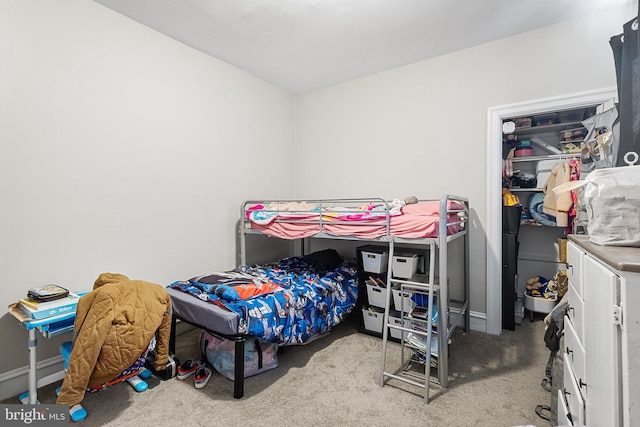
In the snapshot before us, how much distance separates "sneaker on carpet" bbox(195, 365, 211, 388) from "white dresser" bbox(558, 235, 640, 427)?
75.2 inches

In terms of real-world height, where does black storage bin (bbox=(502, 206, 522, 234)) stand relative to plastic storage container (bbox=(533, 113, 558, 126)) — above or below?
below

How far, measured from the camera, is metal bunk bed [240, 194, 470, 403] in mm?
1944

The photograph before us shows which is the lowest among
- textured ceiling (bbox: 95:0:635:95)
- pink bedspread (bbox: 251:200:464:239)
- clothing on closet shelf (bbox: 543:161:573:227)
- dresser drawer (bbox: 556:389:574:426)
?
dresser drawer (bbox: 556:389:574:426)

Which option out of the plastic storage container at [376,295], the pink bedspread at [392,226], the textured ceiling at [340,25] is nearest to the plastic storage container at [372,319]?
the plastic storage container at [376,295]

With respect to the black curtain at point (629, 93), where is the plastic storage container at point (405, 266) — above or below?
below

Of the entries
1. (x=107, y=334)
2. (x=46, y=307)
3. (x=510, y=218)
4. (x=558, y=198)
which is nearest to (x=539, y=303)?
(x=510, y=218)

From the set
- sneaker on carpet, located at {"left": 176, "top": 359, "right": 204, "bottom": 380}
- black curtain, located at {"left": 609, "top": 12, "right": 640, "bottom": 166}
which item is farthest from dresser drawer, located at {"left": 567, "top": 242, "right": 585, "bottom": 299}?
sneaker on carpet, located at {"left": 176, "top": 359, "right": 204, "bottom": 380}

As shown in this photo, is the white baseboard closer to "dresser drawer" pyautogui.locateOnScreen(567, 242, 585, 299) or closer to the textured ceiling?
the textured ceiling

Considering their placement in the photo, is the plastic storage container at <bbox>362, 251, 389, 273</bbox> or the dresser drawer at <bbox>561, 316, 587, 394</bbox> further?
the plastic storage container at <bbox>362, 251, 389, 273</bbox>

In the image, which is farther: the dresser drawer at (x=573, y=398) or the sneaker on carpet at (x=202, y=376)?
the sneaker on carpet at (x=202, y=376)

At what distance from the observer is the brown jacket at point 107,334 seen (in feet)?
4.92

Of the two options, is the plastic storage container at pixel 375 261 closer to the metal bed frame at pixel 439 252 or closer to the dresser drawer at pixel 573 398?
the metal bed frame at pixel 439 252

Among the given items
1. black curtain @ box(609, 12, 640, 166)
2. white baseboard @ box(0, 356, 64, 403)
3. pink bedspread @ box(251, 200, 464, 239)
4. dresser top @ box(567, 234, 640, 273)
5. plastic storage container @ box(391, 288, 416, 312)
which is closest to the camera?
dresser top @ box(567, 234, 640, 273)

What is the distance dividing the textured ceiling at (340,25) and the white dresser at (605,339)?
1.94m
